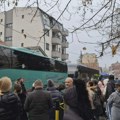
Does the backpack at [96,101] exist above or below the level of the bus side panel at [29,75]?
below

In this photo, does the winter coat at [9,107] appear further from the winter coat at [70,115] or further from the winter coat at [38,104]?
the winter coat at [38,104]

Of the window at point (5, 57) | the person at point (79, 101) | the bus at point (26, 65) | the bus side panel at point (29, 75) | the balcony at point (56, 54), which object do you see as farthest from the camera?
the balcony at point (56, 54)

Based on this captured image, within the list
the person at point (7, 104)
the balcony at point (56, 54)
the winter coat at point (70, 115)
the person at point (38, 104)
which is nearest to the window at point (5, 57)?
the person at point (38, 104)

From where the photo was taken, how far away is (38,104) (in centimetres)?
1048

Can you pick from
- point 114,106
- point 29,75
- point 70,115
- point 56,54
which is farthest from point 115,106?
point 56,54

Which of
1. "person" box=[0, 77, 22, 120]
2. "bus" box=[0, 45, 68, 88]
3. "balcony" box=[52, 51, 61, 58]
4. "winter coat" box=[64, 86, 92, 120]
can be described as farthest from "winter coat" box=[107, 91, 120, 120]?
"balcony" box=[52, 51, 61, 58]

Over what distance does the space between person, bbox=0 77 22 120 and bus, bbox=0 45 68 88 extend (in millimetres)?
12176

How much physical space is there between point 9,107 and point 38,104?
6.73 ft

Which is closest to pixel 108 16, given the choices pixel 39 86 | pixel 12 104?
pixel 12 104

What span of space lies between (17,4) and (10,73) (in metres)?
15.9

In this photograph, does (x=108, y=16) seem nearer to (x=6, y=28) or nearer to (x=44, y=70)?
(x=44, y=70)

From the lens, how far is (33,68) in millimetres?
25969

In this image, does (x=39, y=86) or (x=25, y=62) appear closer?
(x=39, y=86)

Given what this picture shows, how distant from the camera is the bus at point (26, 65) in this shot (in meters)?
21.6
